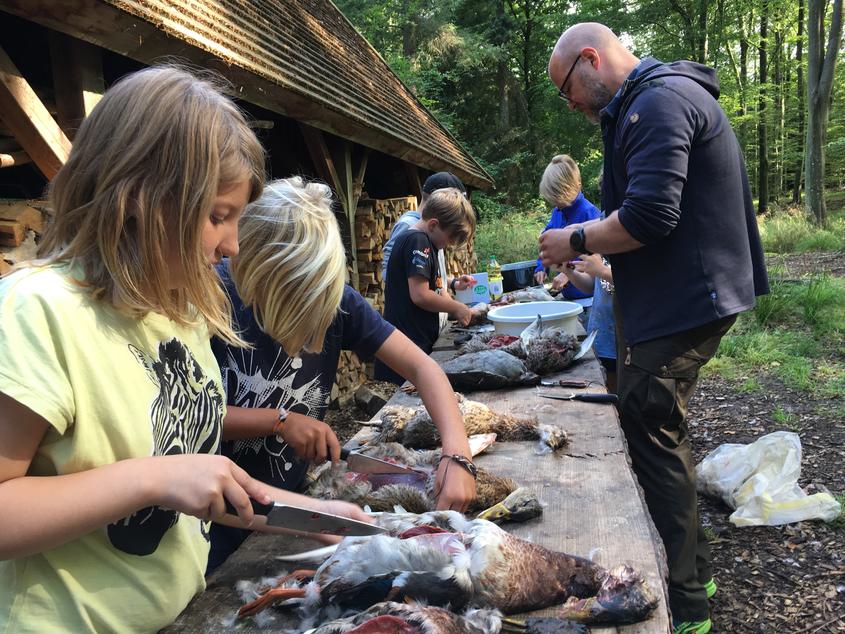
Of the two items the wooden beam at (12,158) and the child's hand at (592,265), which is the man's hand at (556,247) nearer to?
the child's hand at (592,265)

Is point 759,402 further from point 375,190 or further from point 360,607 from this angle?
point 375,190

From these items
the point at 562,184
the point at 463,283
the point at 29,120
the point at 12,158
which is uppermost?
the point at 29,120

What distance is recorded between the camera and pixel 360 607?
1.10 metres

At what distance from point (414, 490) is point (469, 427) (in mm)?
539

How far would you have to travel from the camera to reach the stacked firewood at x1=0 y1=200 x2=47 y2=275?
2.90 metres

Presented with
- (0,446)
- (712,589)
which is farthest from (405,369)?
(712,589)

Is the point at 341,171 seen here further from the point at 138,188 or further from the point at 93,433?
the point at 93,433

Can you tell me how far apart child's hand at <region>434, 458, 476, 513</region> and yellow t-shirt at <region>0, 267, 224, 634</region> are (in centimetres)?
62

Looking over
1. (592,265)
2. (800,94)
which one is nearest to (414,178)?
(592,265)

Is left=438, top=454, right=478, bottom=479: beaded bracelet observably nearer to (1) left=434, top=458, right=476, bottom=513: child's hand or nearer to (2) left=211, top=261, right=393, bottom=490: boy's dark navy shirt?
(1) left=434, top=458, right=476, bottom=513: child's hand

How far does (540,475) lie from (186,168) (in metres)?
1.31

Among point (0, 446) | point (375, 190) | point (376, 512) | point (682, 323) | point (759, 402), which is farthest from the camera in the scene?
point (375, 190)

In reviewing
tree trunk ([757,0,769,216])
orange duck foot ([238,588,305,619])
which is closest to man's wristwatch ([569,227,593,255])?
orange duck foot ([238,588,305,619])

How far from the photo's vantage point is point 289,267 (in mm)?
1737
